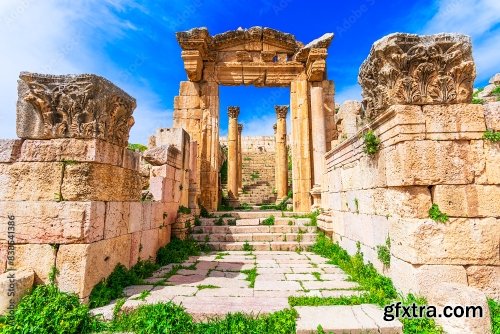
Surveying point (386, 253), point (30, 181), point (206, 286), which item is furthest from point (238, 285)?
point (30, 181)

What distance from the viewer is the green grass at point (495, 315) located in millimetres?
2691

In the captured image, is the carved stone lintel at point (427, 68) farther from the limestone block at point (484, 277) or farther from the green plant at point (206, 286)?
the green plant at point (206, 286)

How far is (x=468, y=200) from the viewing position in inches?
128

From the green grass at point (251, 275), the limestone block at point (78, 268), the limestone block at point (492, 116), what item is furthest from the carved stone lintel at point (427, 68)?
the limestone block at point (78, 268)

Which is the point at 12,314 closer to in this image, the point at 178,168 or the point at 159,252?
the point at 159,252

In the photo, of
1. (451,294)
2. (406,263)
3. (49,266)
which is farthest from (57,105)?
(451,294)

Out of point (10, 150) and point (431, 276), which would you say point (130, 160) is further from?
point (431, 276)

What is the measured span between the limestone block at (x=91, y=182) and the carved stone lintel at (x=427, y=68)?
3973 mm

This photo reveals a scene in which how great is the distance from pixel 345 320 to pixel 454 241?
1616 mm

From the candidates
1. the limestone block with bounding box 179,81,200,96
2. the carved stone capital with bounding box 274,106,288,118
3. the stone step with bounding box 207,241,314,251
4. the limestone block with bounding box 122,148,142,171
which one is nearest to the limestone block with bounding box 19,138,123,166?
the limestone block with bounding box 122,148,142,171

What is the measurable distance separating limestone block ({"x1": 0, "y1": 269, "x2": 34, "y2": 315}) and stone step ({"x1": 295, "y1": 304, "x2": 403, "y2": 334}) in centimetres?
312

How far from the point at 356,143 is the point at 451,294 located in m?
2.79

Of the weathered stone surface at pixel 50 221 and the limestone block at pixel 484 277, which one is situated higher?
the weathered stone surface at pixel 50 221

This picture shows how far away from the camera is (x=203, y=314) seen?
10.1 ft
